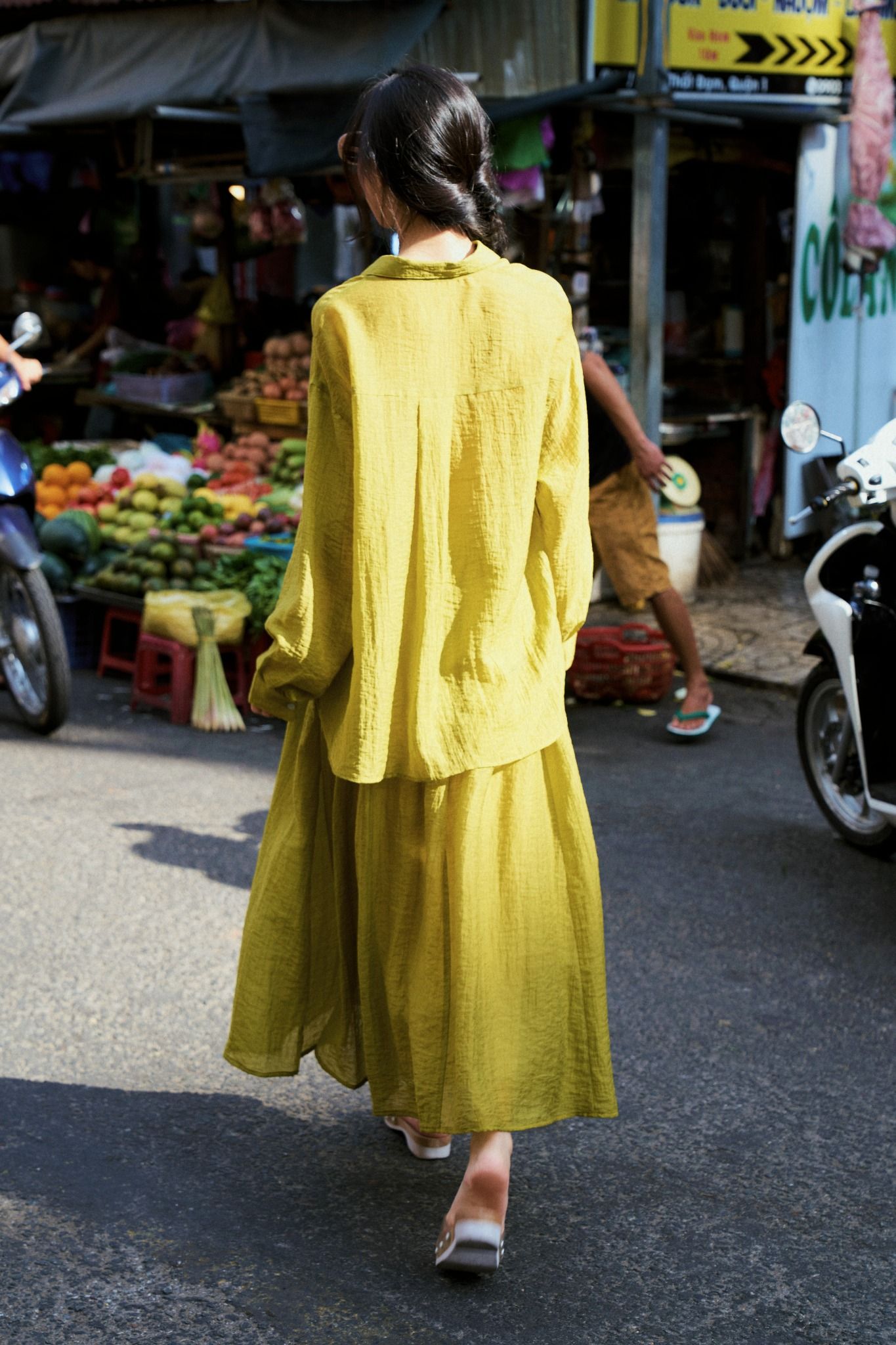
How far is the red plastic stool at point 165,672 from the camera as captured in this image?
673 cm

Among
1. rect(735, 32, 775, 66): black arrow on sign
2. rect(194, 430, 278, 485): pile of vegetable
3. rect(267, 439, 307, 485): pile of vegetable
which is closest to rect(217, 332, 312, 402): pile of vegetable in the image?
rect(194, 430, 278, 485): pile of vegetable

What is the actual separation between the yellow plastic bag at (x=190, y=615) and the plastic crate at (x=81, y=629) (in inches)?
39.0

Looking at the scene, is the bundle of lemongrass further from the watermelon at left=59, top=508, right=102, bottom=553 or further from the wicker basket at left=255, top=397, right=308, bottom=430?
the wicker basket at left=255, top=397, right=308, bottom=430

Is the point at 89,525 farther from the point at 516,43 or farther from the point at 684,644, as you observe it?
the point at 684,644

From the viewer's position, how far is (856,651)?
15.3ft

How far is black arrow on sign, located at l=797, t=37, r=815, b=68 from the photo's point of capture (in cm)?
830

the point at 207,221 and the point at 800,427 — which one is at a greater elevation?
the point at 207,221

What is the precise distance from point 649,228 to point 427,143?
19.4ft

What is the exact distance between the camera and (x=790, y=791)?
5.64m

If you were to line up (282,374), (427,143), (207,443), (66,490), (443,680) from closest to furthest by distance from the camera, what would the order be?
(427,143), (443,680), (66,490), (282,374), (207,443)

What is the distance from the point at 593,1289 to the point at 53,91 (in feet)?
26.9

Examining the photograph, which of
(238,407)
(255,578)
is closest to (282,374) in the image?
(238,407)

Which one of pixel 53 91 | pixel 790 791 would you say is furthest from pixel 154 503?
pixel 790 791

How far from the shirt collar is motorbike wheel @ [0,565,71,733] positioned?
3950 millimetres
